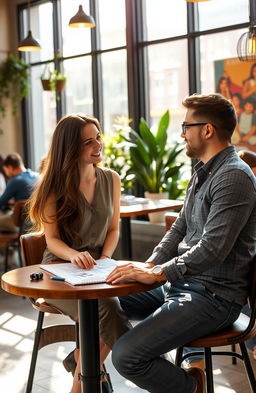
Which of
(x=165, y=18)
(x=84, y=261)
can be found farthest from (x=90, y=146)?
(x=165, y=18)

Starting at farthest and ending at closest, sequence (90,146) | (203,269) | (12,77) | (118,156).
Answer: (12,77) < (118,156) < (90,146) < (203,269)

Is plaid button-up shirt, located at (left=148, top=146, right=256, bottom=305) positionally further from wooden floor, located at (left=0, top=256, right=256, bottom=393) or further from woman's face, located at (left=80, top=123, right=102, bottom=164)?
wooden floor, located at (left=0, top=256, right=256, bottom=393)

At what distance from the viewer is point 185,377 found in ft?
7.46

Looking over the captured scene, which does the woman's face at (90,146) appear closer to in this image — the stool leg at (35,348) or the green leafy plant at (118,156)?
the stool leg at (35,348)

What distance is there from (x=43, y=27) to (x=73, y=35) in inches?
25.8

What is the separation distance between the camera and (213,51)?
5.91 meters

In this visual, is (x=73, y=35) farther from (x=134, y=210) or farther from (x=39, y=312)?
(x=39, y=312)

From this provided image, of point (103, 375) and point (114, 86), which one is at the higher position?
point (114, 86)

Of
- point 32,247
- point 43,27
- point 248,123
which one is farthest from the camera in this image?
point 43,27

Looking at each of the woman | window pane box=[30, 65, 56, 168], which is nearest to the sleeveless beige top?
the woman

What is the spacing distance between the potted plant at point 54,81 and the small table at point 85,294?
5.11 metres

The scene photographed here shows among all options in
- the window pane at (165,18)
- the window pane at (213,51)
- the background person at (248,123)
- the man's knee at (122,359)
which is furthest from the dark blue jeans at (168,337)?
the window pane at (165,18)

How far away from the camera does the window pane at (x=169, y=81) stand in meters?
6.24

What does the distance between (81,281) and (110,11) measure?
17.5ft
